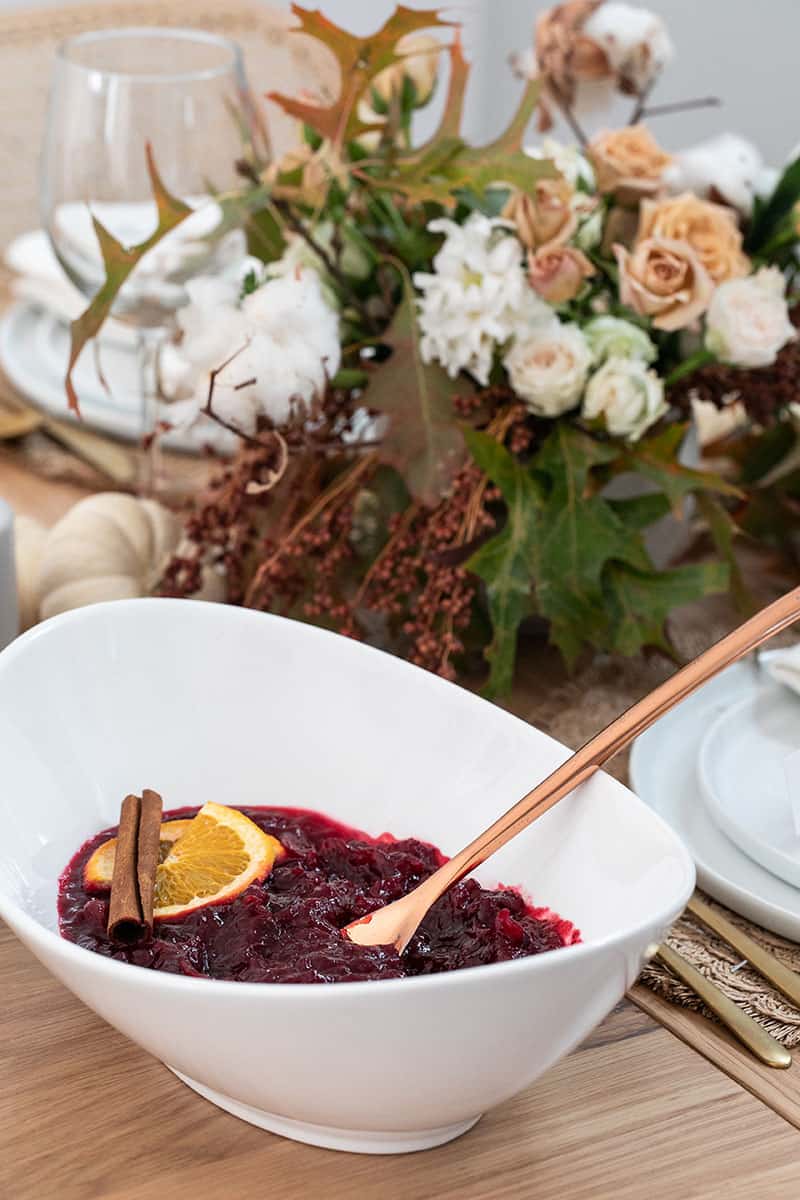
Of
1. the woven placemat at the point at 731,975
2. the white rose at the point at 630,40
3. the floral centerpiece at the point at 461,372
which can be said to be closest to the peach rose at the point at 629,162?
the floral centerpiece at the point at 461,372

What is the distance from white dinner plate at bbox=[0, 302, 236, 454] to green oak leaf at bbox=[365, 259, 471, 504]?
350 millimetres

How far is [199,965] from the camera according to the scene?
0.63m

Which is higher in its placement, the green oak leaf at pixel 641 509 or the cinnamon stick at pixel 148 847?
the green oak leaf at pixel 641 509

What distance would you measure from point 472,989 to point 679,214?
2.34 feet

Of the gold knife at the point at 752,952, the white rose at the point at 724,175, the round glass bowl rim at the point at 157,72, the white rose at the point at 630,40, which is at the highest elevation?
the white rose at the point at 630,40

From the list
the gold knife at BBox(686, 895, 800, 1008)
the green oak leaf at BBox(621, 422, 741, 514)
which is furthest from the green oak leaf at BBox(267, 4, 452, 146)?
the gold knife at BBox(686, 895, 800, 1008)

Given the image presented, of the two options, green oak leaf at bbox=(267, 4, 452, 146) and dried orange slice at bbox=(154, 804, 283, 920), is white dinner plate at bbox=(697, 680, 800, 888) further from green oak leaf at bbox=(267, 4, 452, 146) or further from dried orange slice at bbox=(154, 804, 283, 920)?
green oak leaf at bbox=(267, 4, 452, 146)

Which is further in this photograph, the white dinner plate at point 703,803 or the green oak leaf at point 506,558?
the green oak leaf at point 506,558

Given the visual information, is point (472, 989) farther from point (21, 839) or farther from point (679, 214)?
point (679, 214)

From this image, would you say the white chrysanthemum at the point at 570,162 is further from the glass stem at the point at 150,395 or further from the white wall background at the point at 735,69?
the white wall background at the point at 735,69

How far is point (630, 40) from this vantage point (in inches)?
46.3

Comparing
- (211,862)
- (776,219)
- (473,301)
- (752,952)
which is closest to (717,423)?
(776,219)

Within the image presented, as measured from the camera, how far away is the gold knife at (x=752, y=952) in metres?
0.74

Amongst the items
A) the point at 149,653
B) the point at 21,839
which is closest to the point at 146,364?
the point at 149,653
